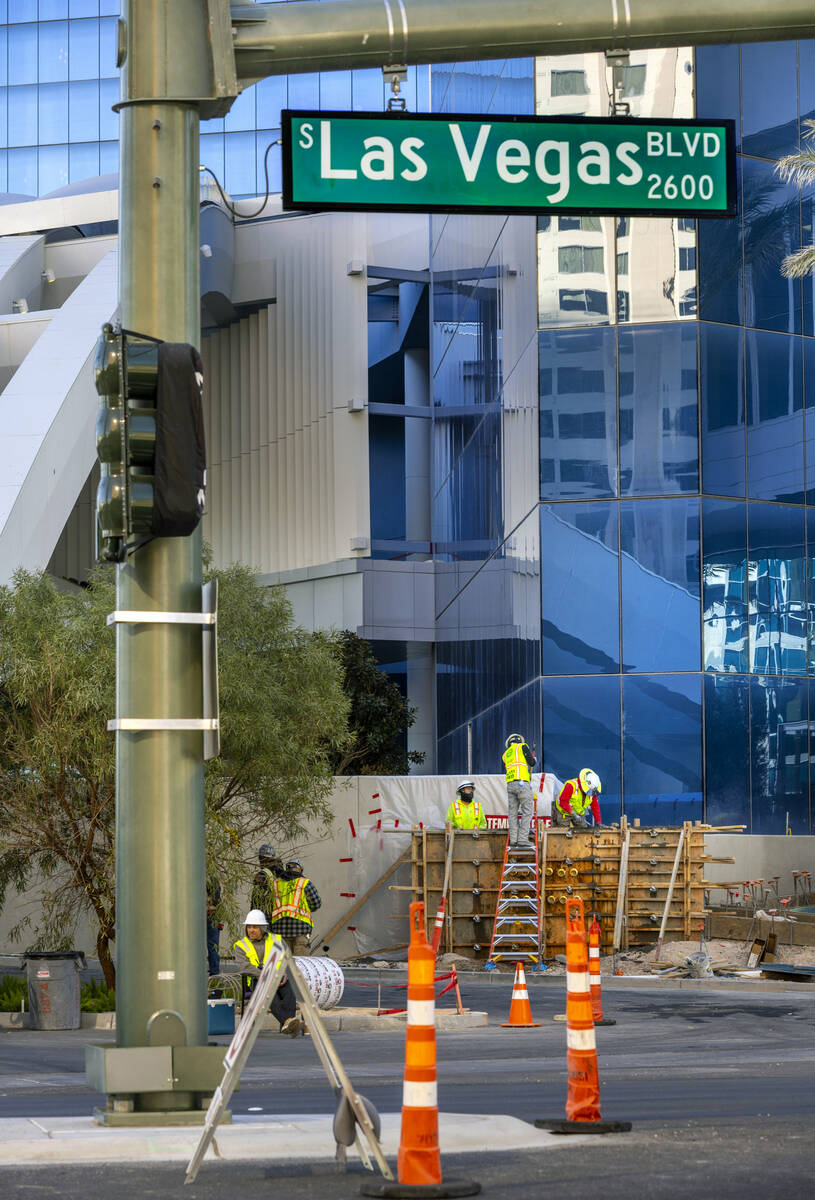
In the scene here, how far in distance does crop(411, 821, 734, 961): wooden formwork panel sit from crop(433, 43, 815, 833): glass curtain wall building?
6228 mm

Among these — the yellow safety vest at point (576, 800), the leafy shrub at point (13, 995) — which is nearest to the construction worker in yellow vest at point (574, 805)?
the yellow safety vest at point (576, 800)

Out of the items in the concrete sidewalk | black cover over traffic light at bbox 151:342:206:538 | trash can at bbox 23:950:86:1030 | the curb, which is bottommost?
the curb

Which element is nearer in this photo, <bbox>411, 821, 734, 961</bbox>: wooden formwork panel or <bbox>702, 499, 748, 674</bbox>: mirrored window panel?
<bbox>411, 821, 734, 961</bbox>: wooden formwork panel

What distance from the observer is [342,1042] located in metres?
18.0

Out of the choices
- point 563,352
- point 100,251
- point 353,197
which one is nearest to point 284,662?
point 563,352

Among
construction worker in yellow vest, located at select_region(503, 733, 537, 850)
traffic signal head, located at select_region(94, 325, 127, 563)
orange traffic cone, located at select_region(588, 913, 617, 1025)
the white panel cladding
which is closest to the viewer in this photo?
traffic signal head, located at select_region(94, 325, 127, 563)

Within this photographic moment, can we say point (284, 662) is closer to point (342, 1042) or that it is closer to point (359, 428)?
point (342, 1042)

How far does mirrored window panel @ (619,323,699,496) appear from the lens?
3547 cm

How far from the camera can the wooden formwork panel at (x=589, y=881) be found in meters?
28.5

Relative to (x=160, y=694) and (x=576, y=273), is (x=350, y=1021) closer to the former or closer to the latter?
(x=160, y=694)

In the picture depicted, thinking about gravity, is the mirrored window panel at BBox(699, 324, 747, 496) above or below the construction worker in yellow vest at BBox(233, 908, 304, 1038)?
above

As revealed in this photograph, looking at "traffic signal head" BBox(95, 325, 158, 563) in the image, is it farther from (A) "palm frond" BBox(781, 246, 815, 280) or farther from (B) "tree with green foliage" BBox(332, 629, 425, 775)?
(B) "tree with green foliage" BBox(332, 629, 425, 775)

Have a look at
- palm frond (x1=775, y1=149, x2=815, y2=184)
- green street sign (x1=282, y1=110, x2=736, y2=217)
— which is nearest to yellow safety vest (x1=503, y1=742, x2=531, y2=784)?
palm frond (x1=775, y1=149, x2=815, y2=184)

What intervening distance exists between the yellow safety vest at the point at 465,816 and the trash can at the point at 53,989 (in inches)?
409
